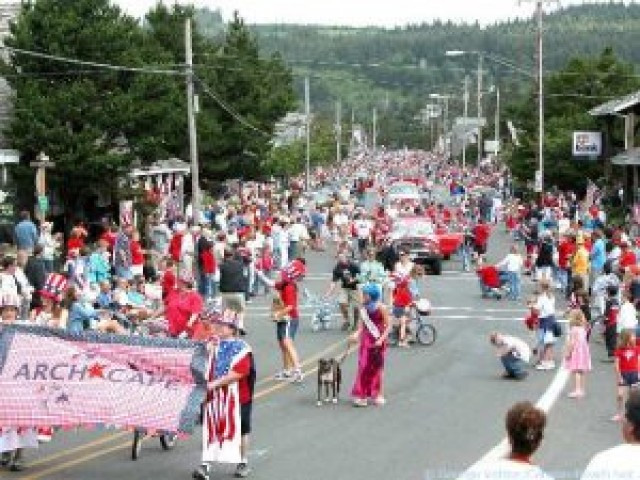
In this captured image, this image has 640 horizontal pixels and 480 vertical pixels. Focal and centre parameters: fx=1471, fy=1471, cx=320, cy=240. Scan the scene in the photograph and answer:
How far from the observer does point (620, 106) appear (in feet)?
184

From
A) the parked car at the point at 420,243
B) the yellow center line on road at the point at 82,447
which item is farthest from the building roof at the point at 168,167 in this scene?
the yellow center line on road at the point at 82,447

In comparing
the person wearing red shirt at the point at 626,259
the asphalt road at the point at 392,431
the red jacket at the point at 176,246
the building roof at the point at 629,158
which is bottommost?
the asphalt road at the point at 392,431

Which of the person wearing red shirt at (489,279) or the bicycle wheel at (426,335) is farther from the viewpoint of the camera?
the person wearing red shirt at (489,279)

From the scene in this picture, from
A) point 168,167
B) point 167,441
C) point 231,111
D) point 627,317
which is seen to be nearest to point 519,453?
point 167,441

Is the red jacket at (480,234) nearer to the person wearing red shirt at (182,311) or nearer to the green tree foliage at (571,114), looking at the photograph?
the green tree foliage at (571,114)

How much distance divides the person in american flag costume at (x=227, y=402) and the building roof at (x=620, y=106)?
41587 mm

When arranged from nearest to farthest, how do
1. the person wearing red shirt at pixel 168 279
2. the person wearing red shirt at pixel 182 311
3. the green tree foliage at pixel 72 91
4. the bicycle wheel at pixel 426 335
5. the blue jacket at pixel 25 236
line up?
the person wearing red shirt at pixel 182 311 < the person wearing red shirt at pixel 168 279 < the bicycle wheel at pixel 426 335 < the blue jacket at pixel 25 236 < the green tree foliage at pixel 72 91

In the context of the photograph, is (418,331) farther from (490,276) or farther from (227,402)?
(227,402)

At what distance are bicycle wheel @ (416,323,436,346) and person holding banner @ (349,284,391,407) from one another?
6.79 metres

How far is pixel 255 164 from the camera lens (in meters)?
64.2

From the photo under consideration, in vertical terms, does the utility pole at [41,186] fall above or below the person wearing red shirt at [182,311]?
above

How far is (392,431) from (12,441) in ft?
15.5

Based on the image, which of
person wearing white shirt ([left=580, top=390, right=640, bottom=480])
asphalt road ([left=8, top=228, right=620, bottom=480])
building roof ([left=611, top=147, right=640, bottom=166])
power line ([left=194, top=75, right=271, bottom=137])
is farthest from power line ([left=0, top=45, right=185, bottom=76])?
person wearing white shirt ([left=580, top=390, right=640, bottom=480])

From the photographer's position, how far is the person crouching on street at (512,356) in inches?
876
